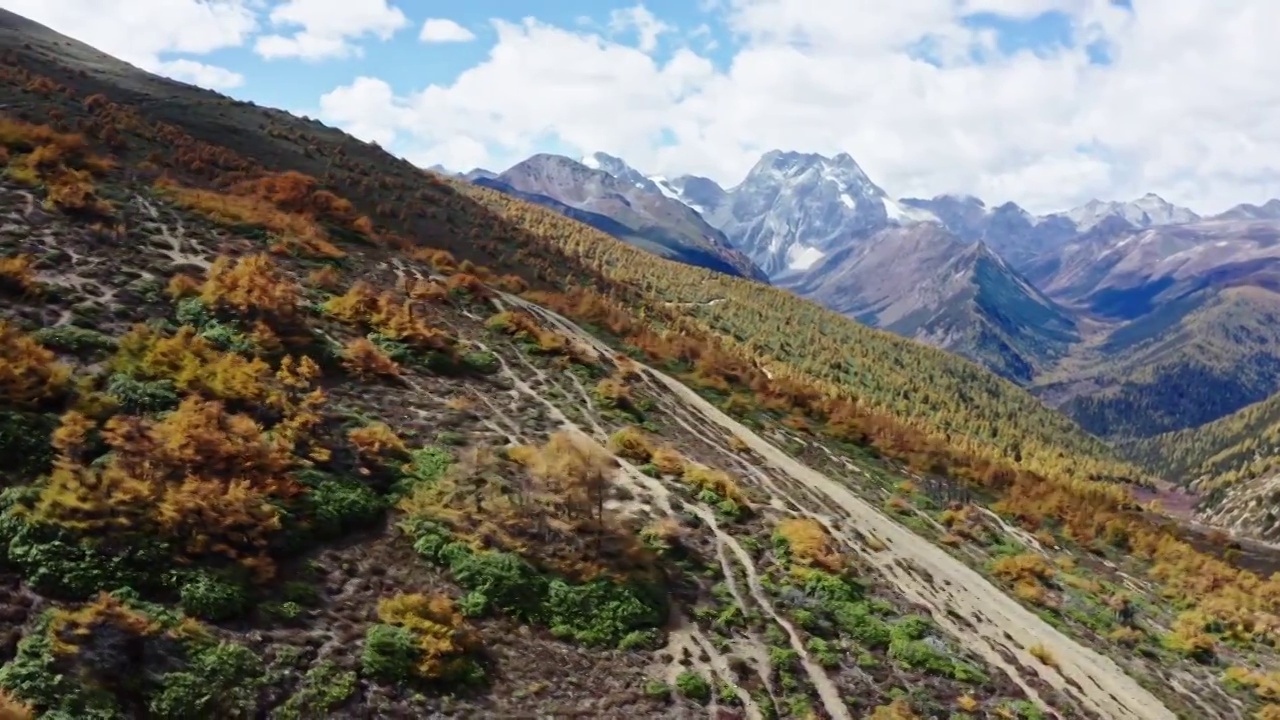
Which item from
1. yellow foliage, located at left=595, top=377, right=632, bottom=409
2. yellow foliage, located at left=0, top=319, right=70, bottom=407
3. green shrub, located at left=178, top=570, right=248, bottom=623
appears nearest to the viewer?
green shrub, located at left=178, top=570, right=248, bottom=623

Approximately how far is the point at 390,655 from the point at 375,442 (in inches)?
328

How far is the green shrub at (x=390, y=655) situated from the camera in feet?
51.0

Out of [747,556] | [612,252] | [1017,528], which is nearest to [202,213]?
[747,556]

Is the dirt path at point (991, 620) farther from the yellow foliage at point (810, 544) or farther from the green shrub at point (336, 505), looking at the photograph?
the green shrub at point (336, 505)

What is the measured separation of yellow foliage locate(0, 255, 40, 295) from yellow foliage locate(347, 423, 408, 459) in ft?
34.6

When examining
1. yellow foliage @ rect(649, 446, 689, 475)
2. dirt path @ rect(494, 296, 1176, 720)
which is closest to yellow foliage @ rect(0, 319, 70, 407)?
yellow foliage @ rect(649, 446, 689, 475)

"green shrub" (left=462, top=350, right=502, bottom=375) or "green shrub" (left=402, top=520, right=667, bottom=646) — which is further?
"green shrub" (left=462, top=350, right=502, bottom=375)

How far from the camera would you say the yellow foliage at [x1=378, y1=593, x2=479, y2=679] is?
1611cm

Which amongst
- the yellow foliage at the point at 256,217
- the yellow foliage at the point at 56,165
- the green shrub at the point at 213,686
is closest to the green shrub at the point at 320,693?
the green shrub at the point at 213,686

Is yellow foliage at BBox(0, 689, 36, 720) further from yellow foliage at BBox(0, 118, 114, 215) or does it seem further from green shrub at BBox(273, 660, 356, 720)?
yellow foliage at BBox(0, 118, 114, 215)

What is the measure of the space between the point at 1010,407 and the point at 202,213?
6265 inches

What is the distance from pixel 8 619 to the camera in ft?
44.2

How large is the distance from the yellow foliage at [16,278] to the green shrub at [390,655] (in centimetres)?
1627

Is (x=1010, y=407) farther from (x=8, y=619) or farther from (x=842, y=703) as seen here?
(x=8, y=619)
